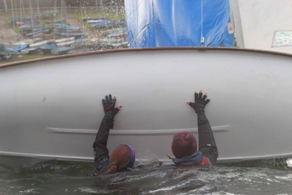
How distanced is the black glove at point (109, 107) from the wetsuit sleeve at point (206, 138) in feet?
1.89

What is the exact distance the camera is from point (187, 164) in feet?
8.25

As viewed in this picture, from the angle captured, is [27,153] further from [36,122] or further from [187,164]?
[187,164]

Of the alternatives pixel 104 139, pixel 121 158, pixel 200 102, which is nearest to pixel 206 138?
pixel 200 102

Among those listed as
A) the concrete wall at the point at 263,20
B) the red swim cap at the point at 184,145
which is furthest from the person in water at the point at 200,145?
the concrete wall at the point at 263,20

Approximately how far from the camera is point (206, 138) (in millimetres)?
2672

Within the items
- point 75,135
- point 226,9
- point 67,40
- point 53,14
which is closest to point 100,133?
point 75,135

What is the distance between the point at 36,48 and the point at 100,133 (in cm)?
996

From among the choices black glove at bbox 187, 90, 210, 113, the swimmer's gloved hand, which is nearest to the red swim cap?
black glove at bbox 187, 90, 210, 113

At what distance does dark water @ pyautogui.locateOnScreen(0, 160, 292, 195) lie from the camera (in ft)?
7.87

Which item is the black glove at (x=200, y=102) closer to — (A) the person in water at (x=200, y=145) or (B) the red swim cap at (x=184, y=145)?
(A) the person in water at (x=200, y=145)

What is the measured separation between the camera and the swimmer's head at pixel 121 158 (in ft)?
8.32

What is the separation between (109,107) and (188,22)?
1.87m

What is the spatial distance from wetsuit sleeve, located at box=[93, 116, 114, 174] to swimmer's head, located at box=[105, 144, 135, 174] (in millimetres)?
138

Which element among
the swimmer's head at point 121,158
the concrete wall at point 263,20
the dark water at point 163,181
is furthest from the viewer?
the concrete wall at point 263,20
